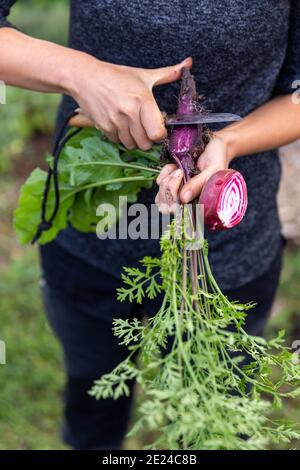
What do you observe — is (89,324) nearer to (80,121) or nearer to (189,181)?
(80,121)

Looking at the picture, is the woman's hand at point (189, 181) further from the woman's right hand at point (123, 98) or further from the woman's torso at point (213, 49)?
the woman's torso at point (213, 49)

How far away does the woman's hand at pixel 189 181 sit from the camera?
1.05 metres

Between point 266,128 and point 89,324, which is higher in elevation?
point 266,128

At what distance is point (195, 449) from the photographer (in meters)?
0.91

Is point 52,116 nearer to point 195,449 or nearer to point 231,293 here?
point 231,293


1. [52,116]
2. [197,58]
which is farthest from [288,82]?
[52,116]

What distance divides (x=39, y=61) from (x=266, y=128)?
41 cm

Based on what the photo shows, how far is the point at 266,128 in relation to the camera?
4.28 feet

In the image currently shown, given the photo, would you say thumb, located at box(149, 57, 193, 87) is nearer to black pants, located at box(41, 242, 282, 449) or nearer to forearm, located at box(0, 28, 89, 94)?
forearm, located at box(0, 28, 89, 94)

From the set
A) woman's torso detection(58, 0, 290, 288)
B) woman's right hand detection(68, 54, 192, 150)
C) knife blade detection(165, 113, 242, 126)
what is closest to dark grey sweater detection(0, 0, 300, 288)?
woman's torso detection(58, 0, 290, 288)

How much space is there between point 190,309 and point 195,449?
173 mm

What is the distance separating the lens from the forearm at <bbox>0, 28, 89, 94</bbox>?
1.20 m

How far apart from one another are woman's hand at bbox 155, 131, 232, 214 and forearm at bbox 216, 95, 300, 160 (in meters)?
0.08

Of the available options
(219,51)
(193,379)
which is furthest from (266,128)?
(193,379)
